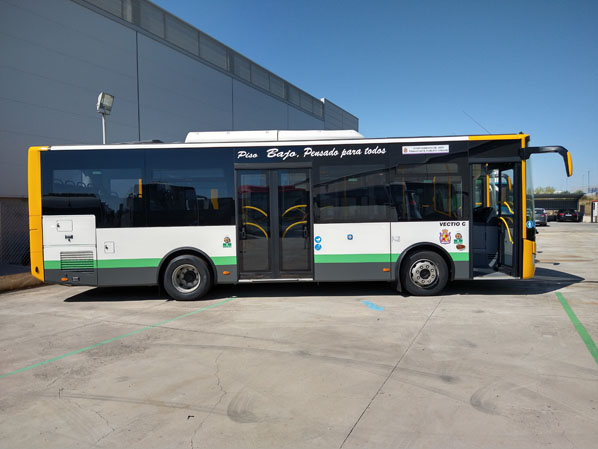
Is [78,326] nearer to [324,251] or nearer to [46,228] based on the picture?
[46,228]

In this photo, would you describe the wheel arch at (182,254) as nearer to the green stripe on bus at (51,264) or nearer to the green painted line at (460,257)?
the green stripe on bus at (51,264)

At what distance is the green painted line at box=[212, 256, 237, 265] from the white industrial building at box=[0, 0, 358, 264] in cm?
766

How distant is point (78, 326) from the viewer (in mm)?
6355

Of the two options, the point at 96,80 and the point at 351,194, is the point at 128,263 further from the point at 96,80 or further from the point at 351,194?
the point at 96,80

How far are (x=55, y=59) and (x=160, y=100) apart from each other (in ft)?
16.3

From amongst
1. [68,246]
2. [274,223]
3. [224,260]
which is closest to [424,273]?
[274,223]

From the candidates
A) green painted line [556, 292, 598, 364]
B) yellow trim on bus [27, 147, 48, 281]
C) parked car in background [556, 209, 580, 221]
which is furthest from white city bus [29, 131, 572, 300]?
parked car in background [556, 209, 580, 221]

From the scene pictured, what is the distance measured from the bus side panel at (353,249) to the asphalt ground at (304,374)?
0.68 meters

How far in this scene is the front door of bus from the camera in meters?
7.95

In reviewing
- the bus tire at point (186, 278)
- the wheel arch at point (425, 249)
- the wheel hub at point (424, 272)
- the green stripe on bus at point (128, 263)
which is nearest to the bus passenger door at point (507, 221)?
the wheel arch at point (425, 249)

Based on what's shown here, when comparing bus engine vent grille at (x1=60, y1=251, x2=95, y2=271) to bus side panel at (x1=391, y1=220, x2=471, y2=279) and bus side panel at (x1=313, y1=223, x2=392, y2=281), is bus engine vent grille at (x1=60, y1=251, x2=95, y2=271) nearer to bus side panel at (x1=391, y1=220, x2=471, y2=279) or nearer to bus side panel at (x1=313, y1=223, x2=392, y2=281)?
bus side panel at (x1=313, y1=223, x2=392, y2=281)

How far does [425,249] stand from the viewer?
7.94m

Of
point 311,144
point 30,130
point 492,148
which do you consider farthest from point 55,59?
point 492,148

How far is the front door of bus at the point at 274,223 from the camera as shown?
7945 millimetres
